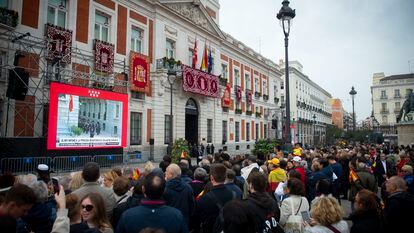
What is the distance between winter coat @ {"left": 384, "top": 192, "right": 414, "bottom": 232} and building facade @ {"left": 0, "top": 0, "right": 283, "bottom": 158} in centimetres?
1212

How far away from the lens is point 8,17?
12.8 m

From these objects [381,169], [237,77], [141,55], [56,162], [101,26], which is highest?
[237,77]

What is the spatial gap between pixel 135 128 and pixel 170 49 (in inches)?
307

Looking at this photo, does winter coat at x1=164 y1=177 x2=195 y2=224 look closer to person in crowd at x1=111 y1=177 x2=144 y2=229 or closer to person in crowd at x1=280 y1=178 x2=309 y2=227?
person in crowd at x1=111 y1=177 x2=144 y2=229

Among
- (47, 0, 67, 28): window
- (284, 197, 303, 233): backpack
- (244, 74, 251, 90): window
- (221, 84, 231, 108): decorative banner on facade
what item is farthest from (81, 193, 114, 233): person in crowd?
(244, 74, 251, 90): window

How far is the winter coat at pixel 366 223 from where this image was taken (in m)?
3.08

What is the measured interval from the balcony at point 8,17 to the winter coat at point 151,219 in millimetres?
13936

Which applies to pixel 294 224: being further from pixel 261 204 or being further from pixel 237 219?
pixel 237 219

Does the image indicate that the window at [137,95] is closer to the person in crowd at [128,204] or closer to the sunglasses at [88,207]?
the person in crowd at [128,204]

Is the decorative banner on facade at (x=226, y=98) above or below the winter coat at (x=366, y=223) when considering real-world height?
above

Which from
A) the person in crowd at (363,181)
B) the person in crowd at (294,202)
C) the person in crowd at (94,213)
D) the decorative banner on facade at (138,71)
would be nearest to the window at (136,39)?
the decorative banner on facade at (138,71)

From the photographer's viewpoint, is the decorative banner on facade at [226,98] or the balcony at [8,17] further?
the decorative banner on facade at [226,98]

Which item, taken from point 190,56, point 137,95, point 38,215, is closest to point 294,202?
point 38,215

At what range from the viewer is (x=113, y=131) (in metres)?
16.2
